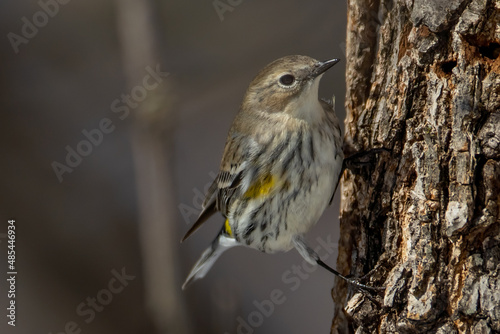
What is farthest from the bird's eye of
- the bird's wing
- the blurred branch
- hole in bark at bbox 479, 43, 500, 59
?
hole in bark at bbox 479, 43, 500, 59

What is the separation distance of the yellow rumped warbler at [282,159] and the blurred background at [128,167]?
70cm

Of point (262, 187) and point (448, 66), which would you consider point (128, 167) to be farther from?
point (448, 66)

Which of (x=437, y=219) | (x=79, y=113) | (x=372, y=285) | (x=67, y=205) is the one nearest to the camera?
(x=437, y=219)

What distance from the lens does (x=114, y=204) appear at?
6.16 metres

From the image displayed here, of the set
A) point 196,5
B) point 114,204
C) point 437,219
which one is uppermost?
point 196,5

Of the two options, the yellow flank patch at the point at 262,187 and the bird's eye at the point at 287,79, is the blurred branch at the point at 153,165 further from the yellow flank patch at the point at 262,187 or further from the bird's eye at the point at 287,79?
the bird's eye at the point at 287,79

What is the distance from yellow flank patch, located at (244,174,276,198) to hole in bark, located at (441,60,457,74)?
120 centimetres

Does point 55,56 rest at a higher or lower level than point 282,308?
higher

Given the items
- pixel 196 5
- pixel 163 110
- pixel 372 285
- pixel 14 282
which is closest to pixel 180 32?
pixel 196 5

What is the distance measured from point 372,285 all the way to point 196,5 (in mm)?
4109

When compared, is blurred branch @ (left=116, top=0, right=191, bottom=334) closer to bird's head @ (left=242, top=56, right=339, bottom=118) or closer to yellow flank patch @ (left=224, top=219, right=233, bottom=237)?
yellow flank patch @ (left=224, top=219, right=233, bottom=237)

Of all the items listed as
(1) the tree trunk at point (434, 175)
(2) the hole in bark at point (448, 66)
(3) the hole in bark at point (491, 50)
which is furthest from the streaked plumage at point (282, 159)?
(3) the hole in bark at point (491, 50)

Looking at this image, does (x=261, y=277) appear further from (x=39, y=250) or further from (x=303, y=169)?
(x=303, y=169)

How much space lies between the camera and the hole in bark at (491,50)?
2920 millimetres
